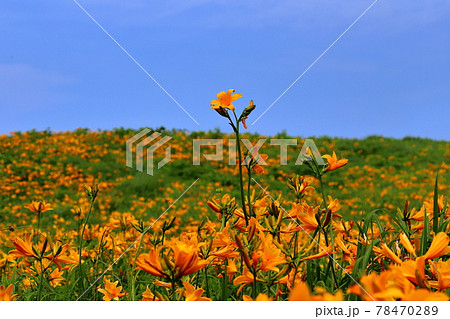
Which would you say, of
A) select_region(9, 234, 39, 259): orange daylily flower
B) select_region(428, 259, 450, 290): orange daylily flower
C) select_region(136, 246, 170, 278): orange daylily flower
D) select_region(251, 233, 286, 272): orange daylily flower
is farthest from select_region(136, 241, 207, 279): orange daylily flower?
select_region(9, 234, 39, 259): orange daylily flower

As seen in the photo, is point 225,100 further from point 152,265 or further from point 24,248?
point 24,248

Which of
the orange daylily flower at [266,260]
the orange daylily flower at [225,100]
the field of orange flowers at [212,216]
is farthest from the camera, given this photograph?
the orange daylily flower at [225,100]

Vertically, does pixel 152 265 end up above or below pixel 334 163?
below

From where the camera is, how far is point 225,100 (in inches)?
57.2

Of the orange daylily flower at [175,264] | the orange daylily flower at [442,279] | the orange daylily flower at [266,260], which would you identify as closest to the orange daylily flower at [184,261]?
the orange daylily flower at [175,264]

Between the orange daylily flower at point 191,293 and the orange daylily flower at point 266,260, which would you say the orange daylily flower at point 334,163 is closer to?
the orange daylily flower at point 266,260

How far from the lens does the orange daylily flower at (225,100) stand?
4.71 ft

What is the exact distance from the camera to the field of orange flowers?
4.32ft

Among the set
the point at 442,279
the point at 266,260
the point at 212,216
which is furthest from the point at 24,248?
the point at 212,216

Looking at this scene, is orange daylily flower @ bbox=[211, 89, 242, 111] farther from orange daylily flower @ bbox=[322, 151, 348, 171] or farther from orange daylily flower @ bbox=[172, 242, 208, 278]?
orange daylily flower @ bbox=[172, 242, 208, 278]

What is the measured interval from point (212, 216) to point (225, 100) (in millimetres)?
2006

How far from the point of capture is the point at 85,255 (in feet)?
7.78

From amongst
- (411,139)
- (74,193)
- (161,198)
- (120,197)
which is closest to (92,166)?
(74,193)
